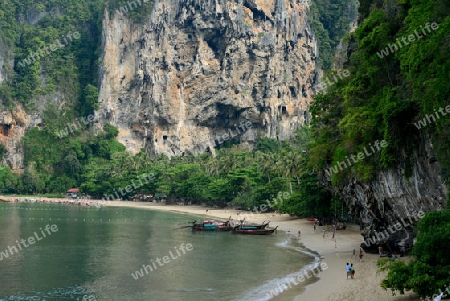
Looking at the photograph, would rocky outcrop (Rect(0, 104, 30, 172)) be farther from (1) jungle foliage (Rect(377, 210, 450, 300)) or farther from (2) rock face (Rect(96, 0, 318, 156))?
(1) jungle foliage (Rect(377, 210, 450, 300))

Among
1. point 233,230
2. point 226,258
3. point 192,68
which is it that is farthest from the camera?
point 192,68

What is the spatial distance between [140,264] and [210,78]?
91600mm

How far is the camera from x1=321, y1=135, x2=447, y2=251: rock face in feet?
75.2

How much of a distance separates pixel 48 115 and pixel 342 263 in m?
113

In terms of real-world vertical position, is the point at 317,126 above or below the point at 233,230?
above

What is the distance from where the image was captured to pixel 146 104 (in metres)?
124

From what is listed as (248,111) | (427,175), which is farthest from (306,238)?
(248,111)

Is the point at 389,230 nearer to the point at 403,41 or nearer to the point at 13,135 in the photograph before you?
the point at 403,41

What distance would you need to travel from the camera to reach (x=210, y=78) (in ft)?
400

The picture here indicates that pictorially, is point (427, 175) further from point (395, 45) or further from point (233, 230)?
point (233, 230)

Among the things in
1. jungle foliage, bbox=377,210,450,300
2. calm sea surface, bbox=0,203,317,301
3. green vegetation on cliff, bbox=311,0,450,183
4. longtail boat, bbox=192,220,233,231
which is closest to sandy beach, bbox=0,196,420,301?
jungle foliage, bbox=377,210,450,300

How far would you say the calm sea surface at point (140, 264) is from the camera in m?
26.1

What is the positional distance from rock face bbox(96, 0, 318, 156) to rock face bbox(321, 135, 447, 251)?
3527 inches

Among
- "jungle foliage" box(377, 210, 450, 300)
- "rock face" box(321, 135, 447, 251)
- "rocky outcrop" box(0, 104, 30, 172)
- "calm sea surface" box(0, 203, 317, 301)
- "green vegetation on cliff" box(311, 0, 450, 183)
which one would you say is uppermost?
"rocky outcrop" box(0, 104, 30, 172)
